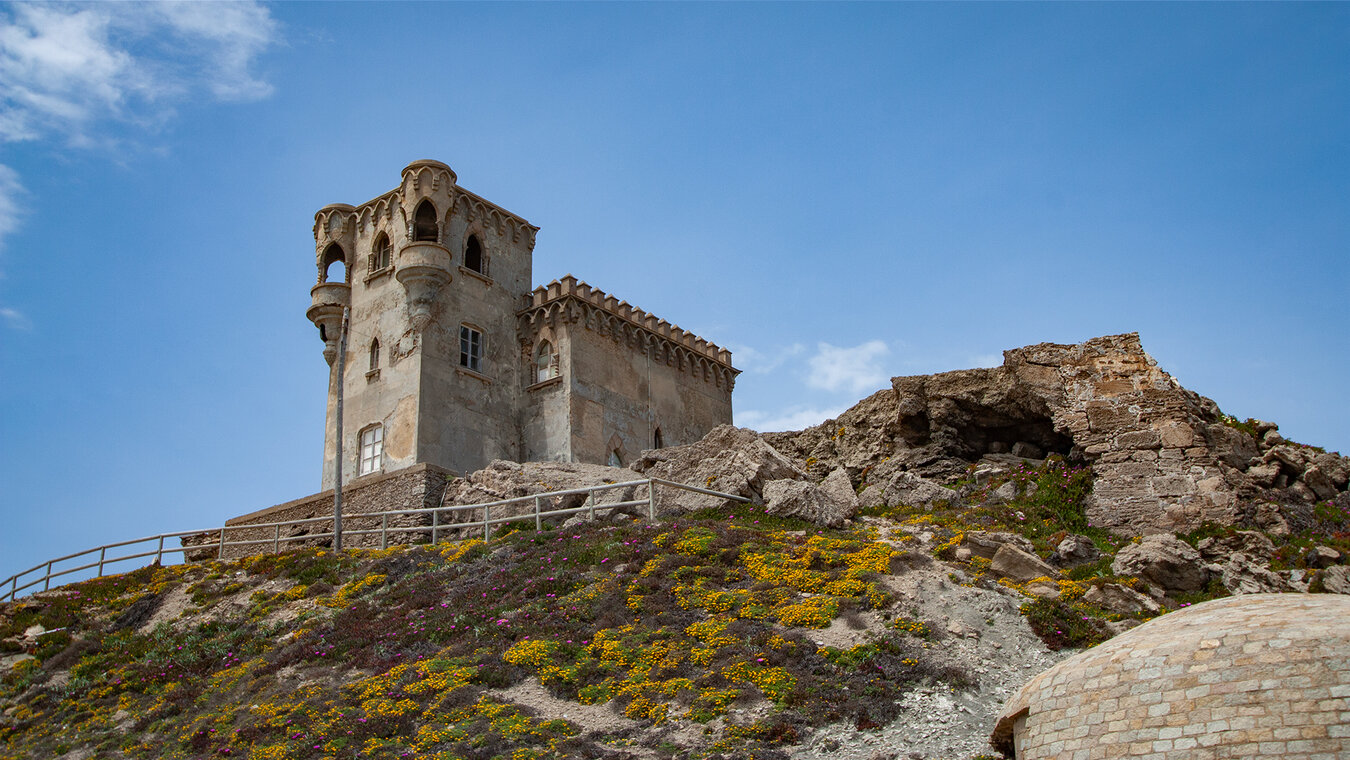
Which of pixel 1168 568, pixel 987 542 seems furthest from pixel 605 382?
pixel 1168 568

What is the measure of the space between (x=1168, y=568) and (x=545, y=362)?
22.7 m

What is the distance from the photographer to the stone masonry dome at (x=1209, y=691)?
39.5 feet

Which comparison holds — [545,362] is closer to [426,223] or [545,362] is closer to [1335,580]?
[426,223]

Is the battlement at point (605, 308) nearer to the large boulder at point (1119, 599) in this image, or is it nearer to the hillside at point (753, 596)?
the hillside at point (753, 596)

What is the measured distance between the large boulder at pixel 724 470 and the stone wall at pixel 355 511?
638cm

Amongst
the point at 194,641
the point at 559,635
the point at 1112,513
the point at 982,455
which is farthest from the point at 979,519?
the point at 194,641

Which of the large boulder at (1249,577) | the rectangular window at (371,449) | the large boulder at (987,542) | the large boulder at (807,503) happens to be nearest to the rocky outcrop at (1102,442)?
the large boulder at (1249,577)

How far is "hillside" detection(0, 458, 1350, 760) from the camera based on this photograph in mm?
16047

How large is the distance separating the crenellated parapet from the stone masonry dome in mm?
26358

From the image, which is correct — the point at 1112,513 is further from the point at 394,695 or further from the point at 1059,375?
the point at 394,695

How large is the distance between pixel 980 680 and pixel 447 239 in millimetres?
25898

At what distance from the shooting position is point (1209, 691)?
12.6 meters

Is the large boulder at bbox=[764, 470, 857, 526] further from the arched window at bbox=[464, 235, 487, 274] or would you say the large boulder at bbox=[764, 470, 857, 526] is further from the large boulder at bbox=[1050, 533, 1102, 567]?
the arched window at bbox=[464, 235, 487, 274]

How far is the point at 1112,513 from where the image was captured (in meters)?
24.0
